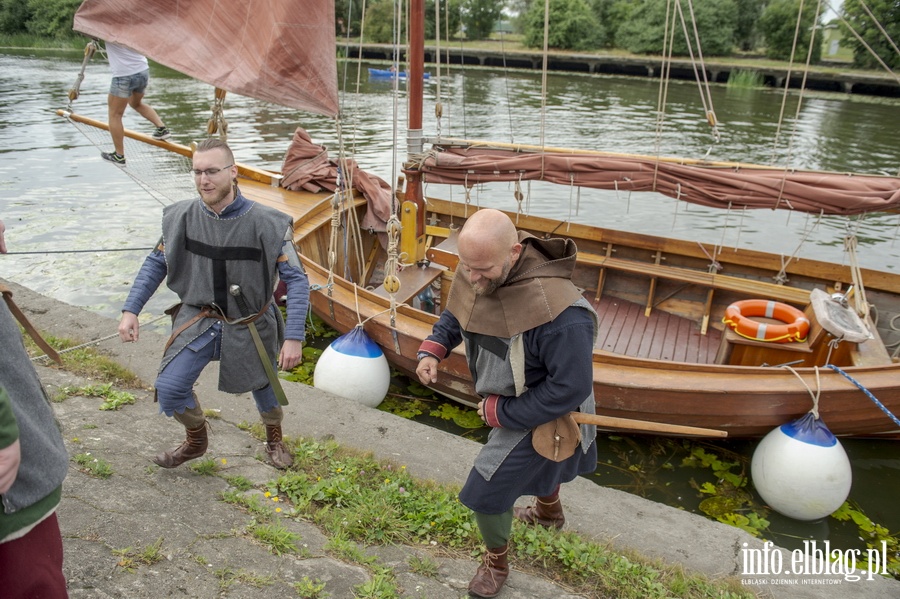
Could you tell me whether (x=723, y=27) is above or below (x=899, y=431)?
above

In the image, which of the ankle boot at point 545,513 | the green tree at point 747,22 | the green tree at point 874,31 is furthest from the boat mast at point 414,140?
the green tree at point 747,22

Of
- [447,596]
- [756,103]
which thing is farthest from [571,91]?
[447,596]

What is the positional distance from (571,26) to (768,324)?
135 feet

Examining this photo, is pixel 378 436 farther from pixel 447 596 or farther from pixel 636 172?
pixel 636 172

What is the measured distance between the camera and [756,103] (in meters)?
25.1

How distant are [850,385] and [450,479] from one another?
286 centimetres

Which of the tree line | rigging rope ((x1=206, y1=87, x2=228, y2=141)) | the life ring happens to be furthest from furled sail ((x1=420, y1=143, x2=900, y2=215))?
the tree line

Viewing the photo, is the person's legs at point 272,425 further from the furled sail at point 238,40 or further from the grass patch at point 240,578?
the furled sail at point 238,40

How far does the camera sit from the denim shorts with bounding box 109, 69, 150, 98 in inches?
254

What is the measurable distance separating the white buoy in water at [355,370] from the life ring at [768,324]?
2.88 m

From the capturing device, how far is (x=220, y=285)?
3051 mm

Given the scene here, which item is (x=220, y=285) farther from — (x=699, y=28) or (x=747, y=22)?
(x=747, y=22)

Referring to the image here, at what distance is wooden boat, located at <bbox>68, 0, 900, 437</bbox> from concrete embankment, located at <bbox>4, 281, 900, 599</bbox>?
114 centimetres

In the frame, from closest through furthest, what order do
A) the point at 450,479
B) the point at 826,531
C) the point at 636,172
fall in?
the point at 450,479
the point at 826,531
the point at 636,172
